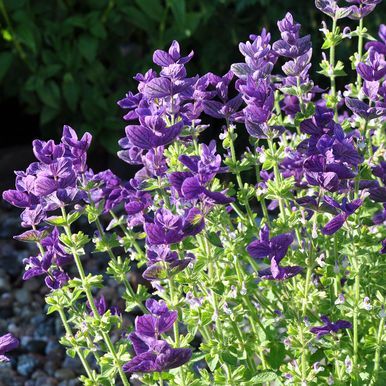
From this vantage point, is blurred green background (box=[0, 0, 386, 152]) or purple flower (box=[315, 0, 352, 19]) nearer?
purple flower (box=[315, 0, 352, 19])

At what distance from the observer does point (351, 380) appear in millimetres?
1959

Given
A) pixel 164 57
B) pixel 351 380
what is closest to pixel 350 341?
pixel 351 380

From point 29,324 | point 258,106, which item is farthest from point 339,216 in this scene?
point 29,324

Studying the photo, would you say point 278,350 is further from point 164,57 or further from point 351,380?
point 164,57

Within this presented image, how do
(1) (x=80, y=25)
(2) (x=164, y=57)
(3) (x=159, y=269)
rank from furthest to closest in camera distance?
(1) (x=80, y=25) → (2) (x=164, y=57) → (3) (x=159, y=269)

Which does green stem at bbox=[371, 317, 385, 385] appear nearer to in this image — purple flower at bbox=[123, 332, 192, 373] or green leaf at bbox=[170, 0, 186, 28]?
purple flower at bbox=[123, 332, 192, 373]

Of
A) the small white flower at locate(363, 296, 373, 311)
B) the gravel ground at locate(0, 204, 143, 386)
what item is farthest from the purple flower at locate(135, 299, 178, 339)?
the gravel ground at locate(0, 204, 143, 386)

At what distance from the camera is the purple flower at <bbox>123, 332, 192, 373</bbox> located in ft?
4.82

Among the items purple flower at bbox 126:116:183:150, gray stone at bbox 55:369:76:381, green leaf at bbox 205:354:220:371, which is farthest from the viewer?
gray stone at bbox 55:369:76:381

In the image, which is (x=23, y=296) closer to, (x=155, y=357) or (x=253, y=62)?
(x=253, y=62)

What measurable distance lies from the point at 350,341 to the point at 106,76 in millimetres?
2748

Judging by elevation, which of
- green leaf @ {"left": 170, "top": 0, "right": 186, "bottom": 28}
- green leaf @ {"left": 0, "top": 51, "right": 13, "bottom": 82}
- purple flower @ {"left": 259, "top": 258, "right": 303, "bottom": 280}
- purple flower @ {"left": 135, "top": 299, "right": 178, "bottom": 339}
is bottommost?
purple flower @ {"left": 135, "top": 299, "right": 178, "bottom": 339}

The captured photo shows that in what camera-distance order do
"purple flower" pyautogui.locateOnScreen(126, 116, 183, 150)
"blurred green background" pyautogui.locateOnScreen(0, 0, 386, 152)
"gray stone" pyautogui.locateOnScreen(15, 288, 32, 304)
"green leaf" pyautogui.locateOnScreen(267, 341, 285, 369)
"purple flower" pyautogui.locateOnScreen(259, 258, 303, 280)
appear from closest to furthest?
"purple flower" pyautogui.locateOnScreen(126, 116, 183, 150) < "purple flower" pyautogui.locateOnScreen(259, 258, 303, 280) < "green leaf" pyautogui.locateOnScreen(267, 341, 285, 369) < "gray stone" pyautogui.locateOnScreen(15, 288, 32, 304) < "blurred green background" pyautogui.locateOnScreen(0, 0, 386, 152)

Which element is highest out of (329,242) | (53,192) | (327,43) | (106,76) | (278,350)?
(106,76)
